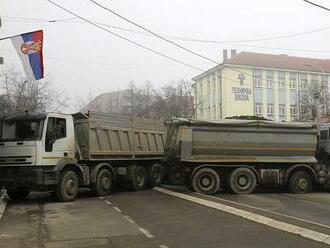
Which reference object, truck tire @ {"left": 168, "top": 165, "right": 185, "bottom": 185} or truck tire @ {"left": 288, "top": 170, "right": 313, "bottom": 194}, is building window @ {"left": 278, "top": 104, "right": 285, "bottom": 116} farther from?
truck tire @ {"left": 168, "top": 165, "right": 185, "bottom": 185}

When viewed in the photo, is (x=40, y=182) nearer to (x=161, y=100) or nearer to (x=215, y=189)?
(x=215, y=189)

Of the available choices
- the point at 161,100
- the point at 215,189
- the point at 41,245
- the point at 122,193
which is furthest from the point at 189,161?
the point at 161,100

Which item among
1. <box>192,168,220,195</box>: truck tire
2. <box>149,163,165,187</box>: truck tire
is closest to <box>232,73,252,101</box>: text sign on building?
<box>149,163,165,187</box>: truck tire

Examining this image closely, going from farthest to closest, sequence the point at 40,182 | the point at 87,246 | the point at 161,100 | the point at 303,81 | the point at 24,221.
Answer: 1. the point at 303,81
2. the point at 161,100
3. the point at 40,182
4. the point at 24,221
5. the point at 87,246

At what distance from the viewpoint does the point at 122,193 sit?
23.1m

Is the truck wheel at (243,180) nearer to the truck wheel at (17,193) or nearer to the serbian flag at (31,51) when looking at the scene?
the truck wheel at (17,193)

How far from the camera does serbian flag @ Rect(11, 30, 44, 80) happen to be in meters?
20.3

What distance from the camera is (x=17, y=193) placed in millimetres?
20812

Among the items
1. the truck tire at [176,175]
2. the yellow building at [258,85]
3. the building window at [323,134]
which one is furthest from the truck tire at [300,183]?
the yellow building at [258,85]

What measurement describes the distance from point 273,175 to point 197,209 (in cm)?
750

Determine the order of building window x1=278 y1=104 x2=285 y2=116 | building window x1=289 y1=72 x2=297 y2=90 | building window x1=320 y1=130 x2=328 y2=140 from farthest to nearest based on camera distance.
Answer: building window x1=278 y1=104 x2=285 y2=116 < building window x1=289 y1=72 x2=297 y2=90 < building window x1=320 y1=130 x2=328 y2=140

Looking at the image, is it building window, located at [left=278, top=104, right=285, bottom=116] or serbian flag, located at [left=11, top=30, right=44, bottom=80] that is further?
building window, located at [left=278, top=104, right=285, bottom=116]

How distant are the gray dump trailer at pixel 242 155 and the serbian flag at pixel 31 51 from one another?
5581mm

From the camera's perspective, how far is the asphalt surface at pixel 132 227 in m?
11.0
